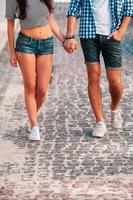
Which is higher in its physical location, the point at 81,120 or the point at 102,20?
the point at 102,20

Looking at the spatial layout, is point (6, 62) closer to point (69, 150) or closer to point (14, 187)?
point (69, 150)

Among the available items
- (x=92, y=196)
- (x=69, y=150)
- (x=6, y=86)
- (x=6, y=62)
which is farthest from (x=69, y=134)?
(x=6, y=62)

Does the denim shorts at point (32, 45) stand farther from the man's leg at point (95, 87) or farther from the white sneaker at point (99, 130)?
the white sneaker at point (99, 130)

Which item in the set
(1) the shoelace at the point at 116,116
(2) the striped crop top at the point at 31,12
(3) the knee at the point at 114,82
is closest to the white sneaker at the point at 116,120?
(1) the shoelace at the point at 116,116

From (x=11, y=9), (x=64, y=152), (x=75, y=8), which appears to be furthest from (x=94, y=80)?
(x=11, y=9)

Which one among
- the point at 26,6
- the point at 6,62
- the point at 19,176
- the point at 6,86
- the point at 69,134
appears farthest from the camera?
the point at 6,62

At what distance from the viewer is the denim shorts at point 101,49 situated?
736cm

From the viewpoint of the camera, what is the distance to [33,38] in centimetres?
722

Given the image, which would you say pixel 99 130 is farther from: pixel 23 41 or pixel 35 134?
pixel 23 41

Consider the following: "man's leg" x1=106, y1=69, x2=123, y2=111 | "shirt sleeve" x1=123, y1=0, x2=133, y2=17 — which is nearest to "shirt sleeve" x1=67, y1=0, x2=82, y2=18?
"shirt sleeve" x1=123, y1=0, x2=133, y2=17

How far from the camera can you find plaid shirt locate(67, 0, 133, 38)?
7250 mm

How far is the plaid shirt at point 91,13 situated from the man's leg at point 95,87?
0.36 metres

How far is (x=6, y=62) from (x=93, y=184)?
21.7 ft

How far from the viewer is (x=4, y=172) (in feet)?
21.4
